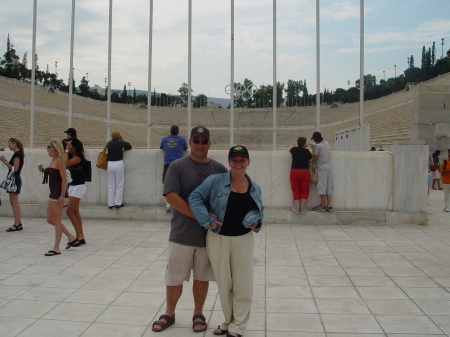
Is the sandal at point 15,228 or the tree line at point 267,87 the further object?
the tree line at point 267,87

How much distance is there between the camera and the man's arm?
353 centimetres

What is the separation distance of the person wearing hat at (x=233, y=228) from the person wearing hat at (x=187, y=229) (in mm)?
167

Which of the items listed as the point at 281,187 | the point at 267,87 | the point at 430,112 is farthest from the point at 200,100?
the point at 281,187

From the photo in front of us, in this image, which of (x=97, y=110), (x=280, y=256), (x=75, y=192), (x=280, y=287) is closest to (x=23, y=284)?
(x=75, y=192)

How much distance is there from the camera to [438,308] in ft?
13.7

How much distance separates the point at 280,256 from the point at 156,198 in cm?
364

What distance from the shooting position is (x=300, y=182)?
842 cm

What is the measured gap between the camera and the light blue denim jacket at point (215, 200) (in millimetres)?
3355

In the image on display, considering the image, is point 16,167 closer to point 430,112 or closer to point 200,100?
point 430,112

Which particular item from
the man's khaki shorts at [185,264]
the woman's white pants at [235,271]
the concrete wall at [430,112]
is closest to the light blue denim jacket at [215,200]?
the woman's white pants at [235,271]

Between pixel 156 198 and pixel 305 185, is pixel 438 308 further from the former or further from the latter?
pixel 156 198

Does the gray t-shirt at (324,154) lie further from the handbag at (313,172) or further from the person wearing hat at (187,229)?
the person wearing hat at (187,229)

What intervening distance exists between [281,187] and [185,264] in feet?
17.5

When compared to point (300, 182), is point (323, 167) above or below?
above
